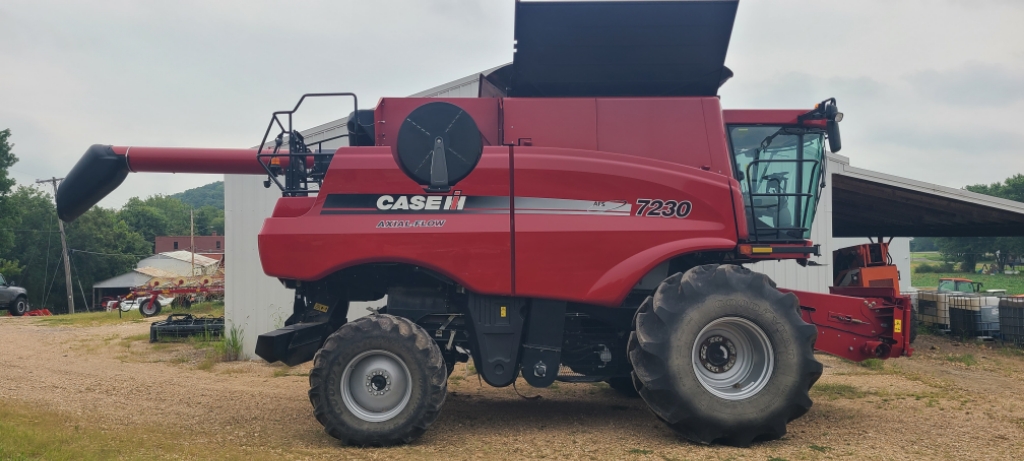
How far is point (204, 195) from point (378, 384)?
193 metres

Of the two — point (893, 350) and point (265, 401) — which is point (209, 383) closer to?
point (265, 401)

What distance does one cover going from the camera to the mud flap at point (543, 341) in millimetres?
6359

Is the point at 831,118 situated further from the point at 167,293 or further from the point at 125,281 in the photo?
the point at 125,281

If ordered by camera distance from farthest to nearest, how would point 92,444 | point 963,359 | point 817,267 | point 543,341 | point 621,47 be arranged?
point 817,267
point 963,359
point 621,47
point 543,341
point 92,444

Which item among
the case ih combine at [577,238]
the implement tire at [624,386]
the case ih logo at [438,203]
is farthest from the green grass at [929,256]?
the case ih logo at [438,203]

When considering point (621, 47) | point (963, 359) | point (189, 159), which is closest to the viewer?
point (621, 47)

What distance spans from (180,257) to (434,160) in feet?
→ 219

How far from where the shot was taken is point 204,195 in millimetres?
182125

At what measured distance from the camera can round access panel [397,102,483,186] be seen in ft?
20.1

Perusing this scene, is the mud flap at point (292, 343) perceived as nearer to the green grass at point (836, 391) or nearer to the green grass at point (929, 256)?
the green grass at point (836, 391)

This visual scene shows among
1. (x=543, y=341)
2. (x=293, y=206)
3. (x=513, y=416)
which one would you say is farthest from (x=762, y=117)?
(x=293, y=206)

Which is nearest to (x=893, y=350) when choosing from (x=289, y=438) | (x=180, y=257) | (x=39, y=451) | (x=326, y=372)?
(x=326, y=372)

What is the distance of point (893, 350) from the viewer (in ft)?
21.6

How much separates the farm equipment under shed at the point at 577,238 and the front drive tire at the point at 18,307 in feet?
94.4
